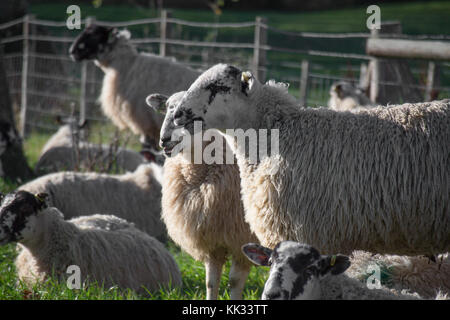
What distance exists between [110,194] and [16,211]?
69.2 inches

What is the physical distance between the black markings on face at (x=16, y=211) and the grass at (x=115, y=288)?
40 cm

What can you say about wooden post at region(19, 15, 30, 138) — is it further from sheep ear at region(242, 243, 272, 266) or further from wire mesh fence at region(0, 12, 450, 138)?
sheep ear at region(242, 243, 272, 266)

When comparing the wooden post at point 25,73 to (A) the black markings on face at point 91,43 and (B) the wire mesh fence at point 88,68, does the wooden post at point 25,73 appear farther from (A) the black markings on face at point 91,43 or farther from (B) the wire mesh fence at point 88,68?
(A) the black markings on face at point 91,43

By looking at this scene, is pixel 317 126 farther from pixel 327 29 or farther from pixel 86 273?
pixel 327 29

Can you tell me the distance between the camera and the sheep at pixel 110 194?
594 cm

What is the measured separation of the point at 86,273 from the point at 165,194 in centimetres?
95

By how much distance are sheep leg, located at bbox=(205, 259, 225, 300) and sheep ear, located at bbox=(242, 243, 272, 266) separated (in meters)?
1.21

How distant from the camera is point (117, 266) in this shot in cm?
479

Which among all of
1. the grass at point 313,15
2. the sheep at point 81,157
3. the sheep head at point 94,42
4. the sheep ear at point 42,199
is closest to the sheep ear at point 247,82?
the sheep ear at point 42,199

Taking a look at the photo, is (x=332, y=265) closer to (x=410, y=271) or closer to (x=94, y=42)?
(x=410, y=271)

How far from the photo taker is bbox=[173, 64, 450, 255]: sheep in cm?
323

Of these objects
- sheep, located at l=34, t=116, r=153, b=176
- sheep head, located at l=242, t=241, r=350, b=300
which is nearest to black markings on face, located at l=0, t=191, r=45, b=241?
sheep head, located at l=242, t=241, r=350, b=300

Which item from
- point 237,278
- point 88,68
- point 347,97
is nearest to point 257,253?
point 237,278
